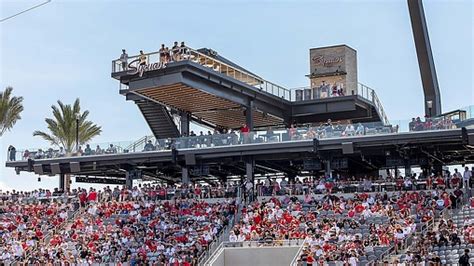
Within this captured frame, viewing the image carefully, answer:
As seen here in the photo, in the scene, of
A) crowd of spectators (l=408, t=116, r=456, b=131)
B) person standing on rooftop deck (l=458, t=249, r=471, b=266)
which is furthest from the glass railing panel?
person standing on rooftop deck (l=458, t=249, r=471, b=266)

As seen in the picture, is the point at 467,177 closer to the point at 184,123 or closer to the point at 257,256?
the point at 257,256

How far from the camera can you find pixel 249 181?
4622 cm

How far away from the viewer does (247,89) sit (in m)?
51.0

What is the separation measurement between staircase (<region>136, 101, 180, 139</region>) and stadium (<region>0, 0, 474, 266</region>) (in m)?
0.09

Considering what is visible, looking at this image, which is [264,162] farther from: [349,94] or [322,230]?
[322,230]

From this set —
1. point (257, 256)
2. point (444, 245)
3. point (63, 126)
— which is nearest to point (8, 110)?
point (63, 126)

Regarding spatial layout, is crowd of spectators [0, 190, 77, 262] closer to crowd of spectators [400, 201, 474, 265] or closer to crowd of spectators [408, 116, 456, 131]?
crowd of spectators [408, 116, 456, 131]

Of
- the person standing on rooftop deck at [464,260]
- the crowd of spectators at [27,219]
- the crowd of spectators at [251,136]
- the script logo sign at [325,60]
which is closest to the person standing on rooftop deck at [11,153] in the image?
the crowd of spectators at [251,136]

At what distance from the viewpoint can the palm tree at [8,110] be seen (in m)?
61.2

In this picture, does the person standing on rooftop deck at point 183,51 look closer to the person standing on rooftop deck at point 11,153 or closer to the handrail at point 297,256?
the person standing on rooftop deck at point 11,153

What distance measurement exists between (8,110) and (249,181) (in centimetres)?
2225

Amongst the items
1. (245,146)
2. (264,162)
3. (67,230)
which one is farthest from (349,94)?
(67,230)

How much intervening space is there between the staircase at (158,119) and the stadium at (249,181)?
0.30ft

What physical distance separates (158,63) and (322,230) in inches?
580
